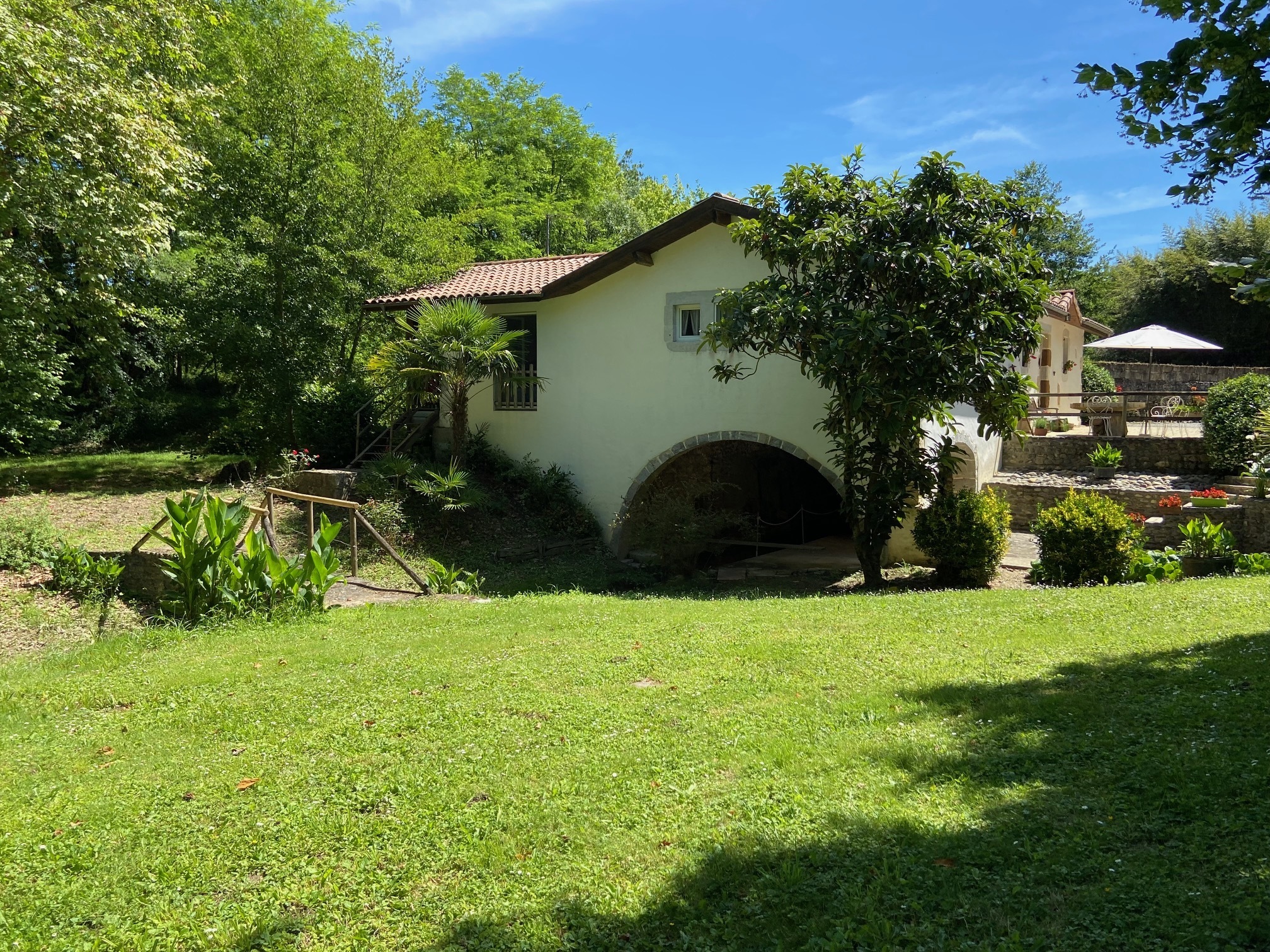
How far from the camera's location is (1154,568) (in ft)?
37.5

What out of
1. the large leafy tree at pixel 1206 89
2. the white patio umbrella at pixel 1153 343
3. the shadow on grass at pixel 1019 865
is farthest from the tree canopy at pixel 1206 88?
the white patio umbrella at pixel 1153 343

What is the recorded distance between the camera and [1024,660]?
6.74 metres

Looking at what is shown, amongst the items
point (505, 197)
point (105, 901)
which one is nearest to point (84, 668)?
point (105, 901)

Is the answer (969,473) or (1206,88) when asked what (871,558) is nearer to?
(969,473)

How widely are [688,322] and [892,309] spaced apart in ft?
16.2

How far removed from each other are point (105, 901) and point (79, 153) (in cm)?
1037

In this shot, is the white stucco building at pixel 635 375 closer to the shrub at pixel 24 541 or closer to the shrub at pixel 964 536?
the shrub at pixel 964 536

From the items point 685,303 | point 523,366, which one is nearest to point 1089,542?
point 685,303

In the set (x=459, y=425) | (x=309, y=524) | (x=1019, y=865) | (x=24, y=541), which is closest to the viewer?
(x=1019, y=865)

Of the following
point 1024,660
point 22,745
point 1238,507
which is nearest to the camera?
point 22,745

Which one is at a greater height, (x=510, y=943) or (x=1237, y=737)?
(x=1237, y=737)

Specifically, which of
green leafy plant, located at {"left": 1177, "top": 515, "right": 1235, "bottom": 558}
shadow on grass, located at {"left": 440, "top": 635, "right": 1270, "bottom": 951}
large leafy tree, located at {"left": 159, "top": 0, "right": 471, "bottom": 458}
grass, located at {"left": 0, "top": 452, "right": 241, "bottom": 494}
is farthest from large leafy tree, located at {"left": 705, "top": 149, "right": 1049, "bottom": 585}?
grass, located at {"left": 0, "top": 452, "right": 241, "bottom": 494}

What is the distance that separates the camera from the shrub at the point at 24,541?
34.4ft

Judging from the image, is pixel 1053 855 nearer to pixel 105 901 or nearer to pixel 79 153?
pixel 105 901
